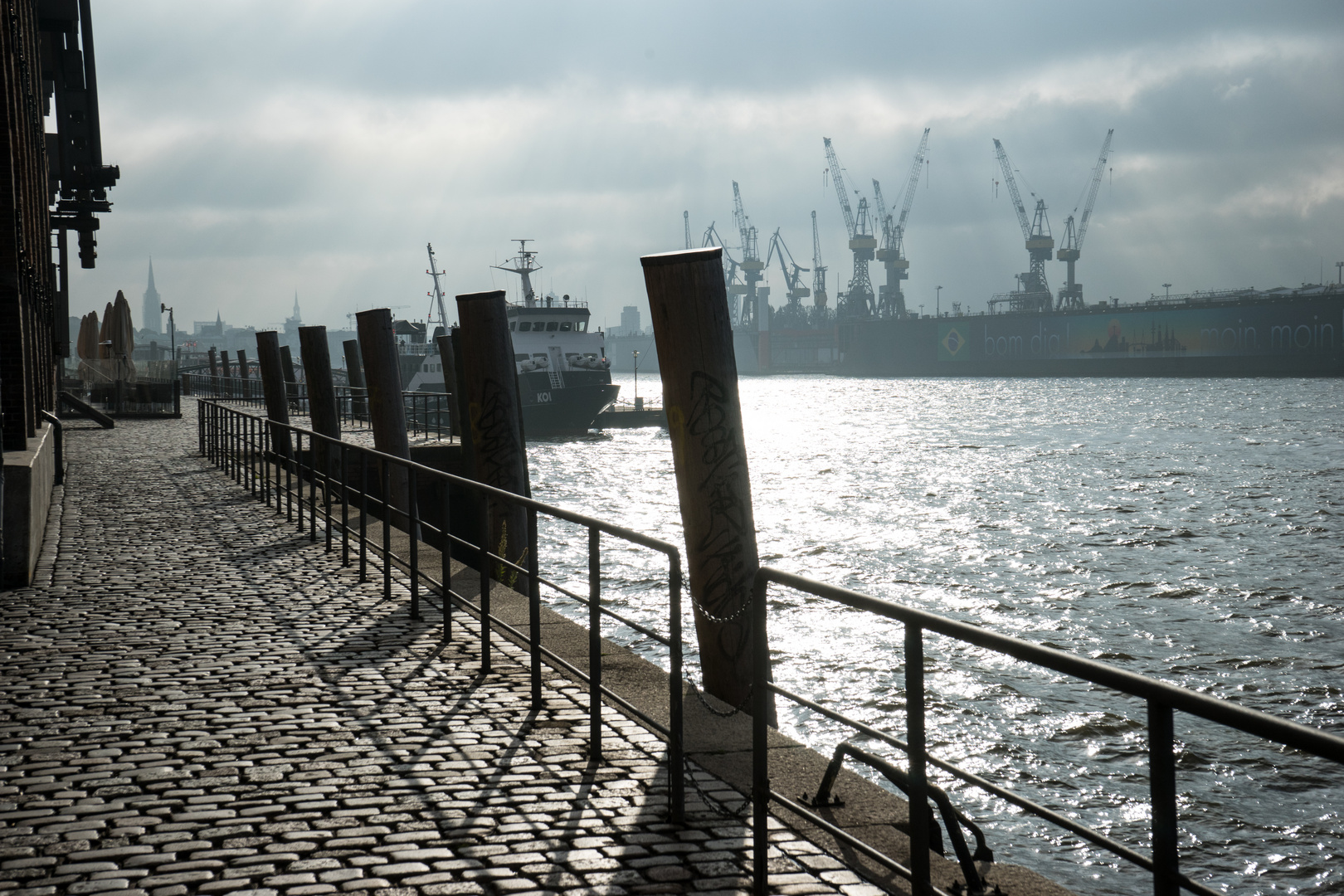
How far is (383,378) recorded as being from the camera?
13.9 metres

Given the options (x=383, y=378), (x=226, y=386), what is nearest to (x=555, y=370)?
(x=226, y=386)

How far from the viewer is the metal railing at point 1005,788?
185 cm

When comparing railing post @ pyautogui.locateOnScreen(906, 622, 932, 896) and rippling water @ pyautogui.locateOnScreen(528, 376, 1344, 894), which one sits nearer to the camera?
railing post @ pyautogui.locateOnScreen(906, 622, 932, 896)

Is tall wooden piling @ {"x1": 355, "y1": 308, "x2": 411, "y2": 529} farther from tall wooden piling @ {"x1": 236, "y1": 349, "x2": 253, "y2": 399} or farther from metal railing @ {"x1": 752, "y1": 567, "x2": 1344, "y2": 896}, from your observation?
tall wooden piling @ {"x1": 236, "y1": 349, "x2": 253, "y2": 399}

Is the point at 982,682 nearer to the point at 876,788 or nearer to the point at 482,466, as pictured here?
the point at 482,466

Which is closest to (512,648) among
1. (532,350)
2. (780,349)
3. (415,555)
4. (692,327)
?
(415,555)

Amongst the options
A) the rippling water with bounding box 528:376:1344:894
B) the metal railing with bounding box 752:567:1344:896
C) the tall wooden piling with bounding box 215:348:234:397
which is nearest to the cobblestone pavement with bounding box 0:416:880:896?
the metal railing with bounding box 752:567:1344:896

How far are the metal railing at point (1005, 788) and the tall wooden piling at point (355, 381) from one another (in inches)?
806

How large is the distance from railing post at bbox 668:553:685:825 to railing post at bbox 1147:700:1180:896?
2172 mm

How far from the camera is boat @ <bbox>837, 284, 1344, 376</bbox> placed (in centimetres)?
10819

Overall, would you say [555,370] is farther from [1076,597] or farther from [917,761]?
[917,761]

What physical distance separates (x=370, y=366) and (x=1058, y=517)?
19.8 metres

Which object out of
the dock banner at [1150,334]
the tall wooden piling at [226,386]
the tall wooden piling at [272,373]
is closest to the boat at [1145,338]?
the dock banner at [1150,334]

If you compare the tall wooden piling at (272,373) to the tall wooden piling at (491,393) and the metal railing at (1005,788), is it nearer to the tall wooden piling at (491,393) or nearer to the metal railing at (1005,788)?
the tall wooden piling at (491,393)
